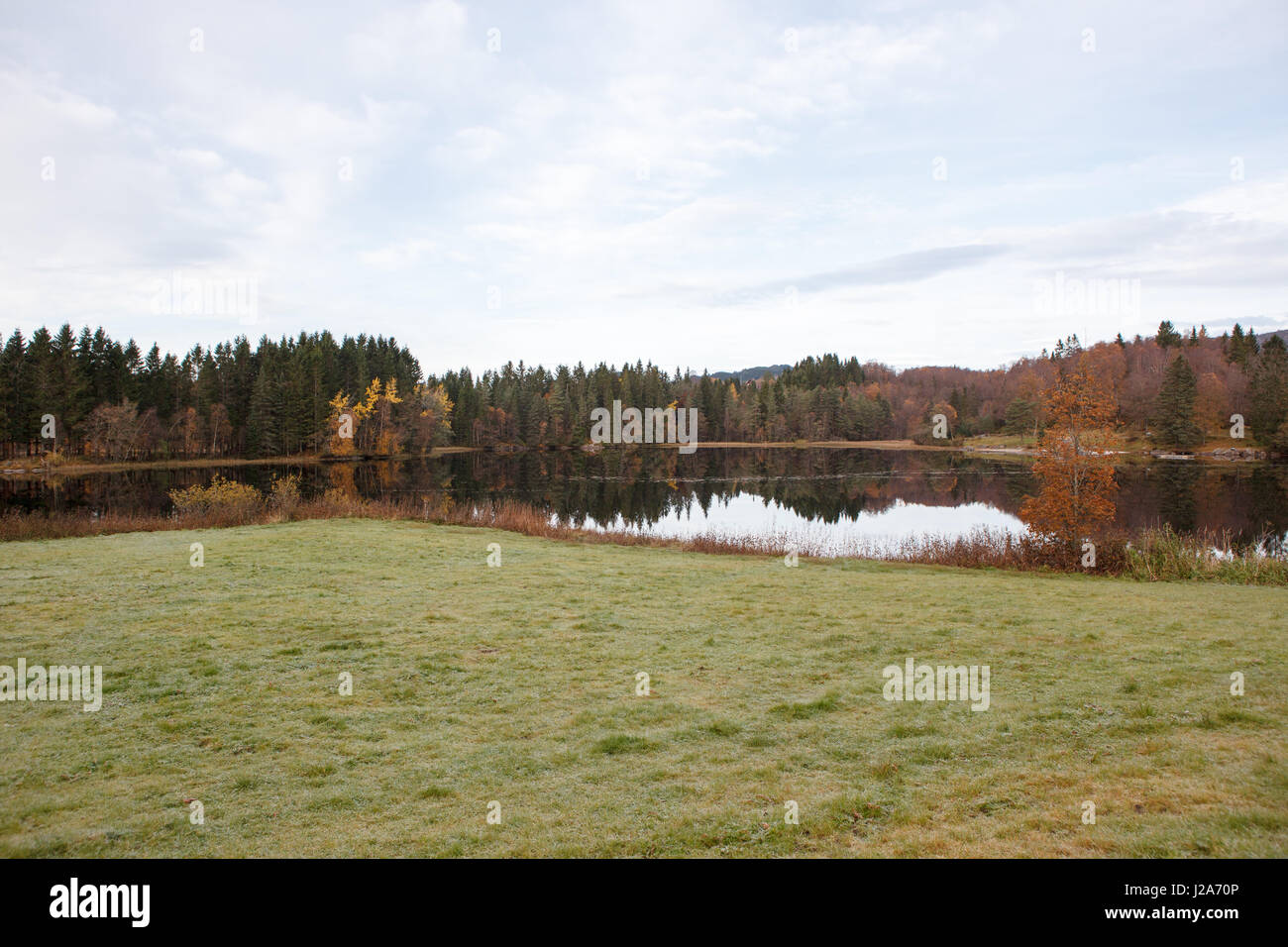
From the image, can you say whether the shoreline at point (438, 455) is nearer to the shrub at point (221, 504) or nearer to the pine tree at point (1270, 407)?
the pine tree at point (1270, 407)

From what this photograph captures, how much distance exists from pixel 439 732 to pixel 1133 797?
6.03m

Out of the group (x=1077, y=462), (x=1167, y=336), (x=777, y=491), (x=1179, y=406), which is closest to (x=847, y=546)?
(x=1077, y=462)

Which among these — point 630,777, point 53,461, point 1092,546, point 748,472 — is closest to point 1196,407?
point 748,472

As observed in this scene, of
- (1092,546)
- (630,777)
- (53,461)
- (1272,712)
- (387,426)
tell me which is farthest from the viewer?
(387,426)

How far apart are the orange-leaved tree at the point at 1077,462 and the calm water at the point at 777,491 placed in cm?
628

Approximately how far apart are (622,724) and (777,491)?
44779mm

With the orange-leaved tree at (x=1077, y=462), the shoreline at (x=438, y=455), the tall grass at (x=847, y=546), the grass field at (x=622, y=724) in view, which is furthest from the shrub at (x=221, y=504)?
the shoreline at (x=438, y=455)

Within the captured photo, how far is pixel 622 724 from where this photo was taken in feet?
23.4

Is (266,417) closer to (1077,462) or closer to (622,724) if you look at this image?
(1077,462)

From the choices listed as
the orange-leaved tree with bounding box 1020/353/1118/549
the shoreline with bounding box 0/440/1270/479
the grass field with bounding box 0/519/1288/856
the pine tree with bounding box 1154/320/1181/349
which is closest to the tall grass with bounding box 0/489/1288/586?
the orange-leaved tree with bounding box 1020/353/1118/549

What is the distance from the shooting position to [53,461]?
6612 centimetres

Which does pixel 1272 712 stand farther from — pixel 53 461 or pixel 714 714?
pixel 53 461
